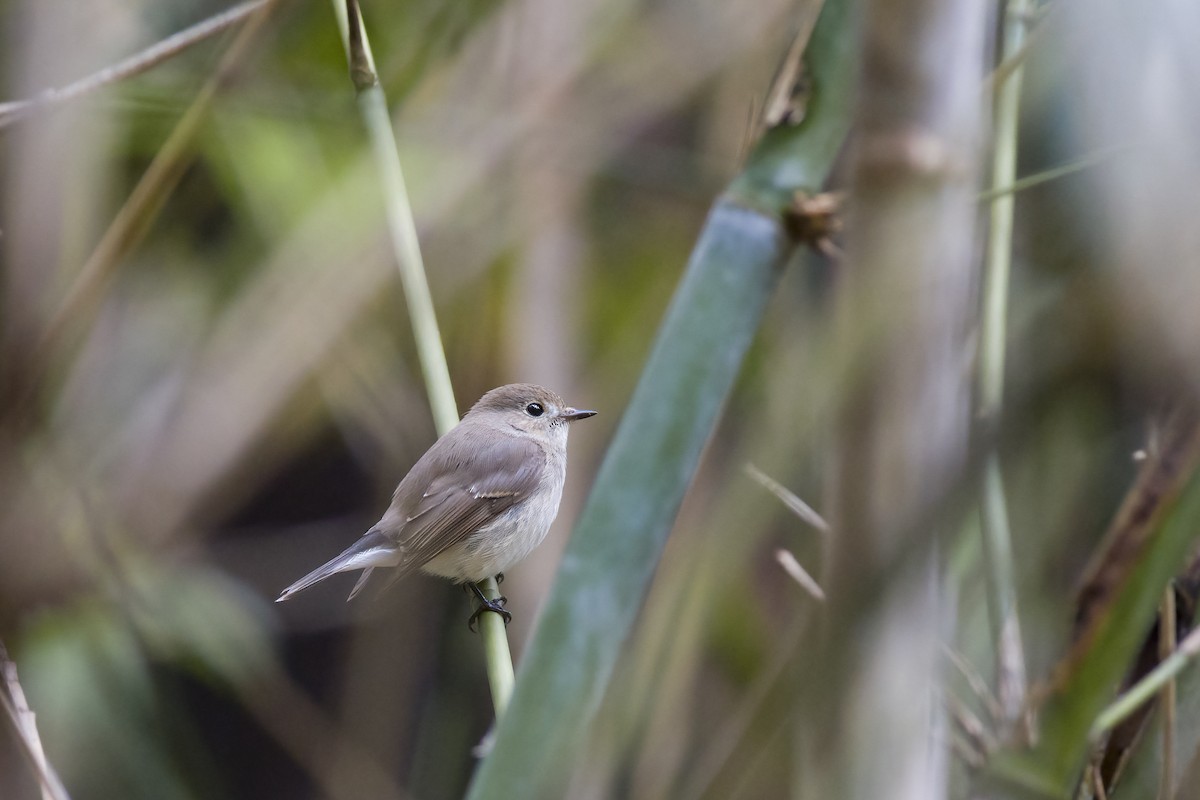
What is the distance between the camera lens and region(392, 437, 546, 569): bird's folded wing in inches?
69.6

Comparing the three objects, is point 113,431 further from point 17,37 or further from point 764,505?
point 764,505

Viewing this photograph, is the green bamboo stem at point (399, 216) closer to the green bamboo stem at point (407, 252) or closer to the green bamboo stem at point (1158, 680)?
the green bamboo stem at point (407, 252)

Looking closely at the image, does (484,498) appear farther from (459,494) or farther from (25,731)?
(25,731)

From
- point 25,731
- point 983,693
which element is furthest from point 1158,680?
point 25,731

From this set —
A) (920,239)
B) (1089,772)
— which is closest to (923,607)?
(920,239)

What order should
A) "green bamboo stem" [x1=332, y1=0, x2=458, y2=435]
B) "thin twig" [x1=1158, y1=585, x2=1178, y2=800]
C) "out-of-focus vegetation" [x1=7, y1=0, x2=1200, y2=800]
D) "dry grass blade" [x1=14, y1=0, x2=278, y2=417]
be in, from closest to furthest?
"out-of-focus vegetation" [x1=7, y1=0, x2=1200, y2=800] < "thin twig" [x1=1158, y1=585, x2=1178, y2=800] < "green bamboo stem" [x1=332, y1=0, x2=458, y2=435] < "dry grass blade" [x1=14, y1=0, x2=278, y2=417]

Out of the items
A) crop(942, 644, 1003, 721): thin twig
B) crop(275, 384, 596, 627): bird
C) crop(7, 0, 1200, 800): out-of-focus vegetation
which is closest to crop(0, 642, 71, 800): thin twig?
crop(7, 0, 1200, 800): out-of-focus vegetation

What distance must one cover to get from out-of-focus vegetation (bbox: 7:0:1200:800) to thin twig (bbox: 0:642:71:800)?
0.04 feet

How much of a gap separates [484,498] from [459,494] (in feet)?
0.19

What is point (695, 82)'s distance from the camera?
2375mm

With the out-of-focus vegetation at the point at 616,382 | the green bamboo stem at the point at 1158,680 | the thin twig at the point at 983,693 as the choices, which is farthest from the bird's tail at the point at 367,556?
the green bamboo stem at the point at 1158,680

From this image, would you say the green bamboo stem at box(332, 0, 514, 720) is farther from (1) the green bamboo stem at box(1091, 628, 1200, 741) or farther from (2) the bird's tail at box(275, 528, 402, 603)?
(1) the green bamboo stem at box(1091, 628, 1200, 741)

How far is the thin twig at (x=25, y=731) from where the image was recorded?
99 centimetres

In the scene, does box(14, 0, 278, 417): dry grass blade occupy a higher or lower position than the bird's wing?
higher
